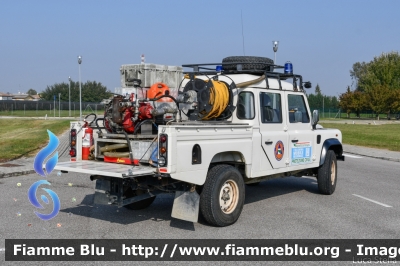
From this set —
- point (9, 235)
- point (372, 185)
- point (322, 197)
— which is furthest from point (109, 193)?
point (372, 185)

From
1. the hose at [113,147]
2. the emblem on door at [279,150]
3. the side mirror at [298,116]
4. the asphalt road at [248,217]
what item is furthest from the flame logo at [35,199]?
the side mirror at [298,116]

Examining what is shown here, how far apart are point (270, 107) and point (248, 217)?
195 centimetres

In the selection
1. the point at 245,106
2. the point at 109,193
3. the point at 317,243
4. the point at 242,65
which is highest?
the point at 242,65

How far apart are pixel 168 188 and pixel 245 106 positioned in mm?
2107

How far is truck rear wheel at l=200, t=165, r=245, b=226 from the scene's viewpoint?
7875 millimetres

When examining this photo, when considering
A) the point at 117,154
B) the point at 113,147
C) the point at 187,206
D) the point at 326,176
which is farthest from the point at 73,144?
the point at 326,176

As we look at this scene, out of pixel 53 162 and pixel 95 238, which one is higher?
pixel 53 162

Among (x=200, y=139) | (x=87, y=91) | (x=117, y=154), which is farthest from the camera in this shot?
(x=87, y=91)

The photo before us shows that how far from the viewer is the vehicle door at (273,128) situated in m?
9.13

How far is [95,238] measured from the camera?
24.2 feet

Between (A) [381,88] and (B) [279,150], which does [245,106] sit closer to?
(B) [279,150]

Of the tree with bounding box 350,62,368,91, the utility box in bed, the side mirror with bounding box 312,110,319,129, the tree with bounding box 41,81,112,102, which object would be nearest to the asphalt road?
the side mirror with bounding box 312,110,319,129

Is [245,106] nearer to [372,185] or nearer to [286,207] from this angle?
[286,207]

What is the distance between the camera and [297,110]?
10.3 metres
